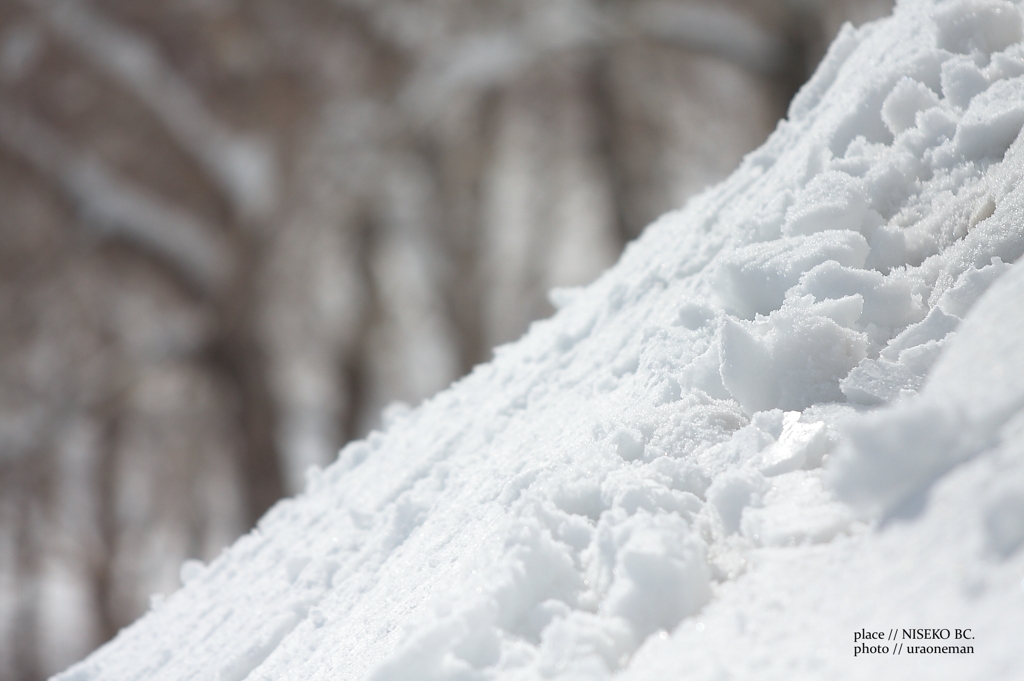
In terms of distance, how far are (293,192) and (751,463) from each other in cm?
541

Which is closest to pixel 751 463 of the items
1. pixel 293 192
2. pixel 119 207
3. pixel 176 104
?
pixel 293 192

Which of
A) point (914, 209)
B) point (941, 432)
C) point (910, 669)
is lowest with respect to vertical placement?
point (910, 669)

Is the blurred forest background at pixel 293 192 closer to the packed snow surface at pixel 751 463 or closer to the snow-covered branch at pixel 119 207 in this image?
the snow-covered branch at pixel 119 207

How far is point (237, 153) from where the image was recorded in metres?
5.81

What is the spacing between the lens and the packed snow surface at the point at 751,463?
0.59m

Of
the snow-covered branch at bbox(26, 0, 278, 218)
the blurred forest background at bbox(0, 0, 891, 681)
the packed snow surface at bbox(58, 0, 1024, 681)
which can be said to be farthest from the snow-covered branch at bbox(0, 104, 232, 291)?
the packed snow surface at bbox(58, 0, 1024, 681)

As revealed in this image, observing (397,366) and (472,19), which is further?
(397,366)

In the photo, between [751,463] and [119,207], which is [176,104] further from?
[751,463]

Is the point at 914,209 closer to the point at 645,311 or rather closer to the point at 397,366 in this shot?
the point at 645,311

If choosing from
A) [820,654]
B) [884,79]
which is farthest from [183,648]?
[884,79]

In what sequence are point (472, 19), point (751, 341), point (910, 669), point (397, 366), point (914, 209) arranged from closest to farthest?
point (910, 669), point (751, 341), point (914, 209), point (472, 19), point (397, 366)

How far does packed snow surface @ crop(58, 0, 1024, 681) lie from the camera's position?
23.3 inches

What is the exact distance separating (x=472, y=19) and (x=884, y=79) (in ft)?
17.0

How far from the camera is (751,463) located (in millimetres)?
759
